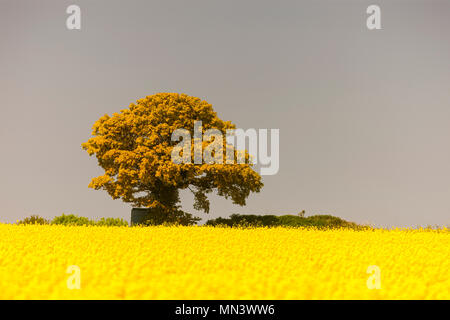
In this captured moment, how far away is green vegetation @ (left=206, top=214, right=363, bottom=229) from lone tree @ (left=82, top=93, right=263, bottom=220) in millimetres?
1282

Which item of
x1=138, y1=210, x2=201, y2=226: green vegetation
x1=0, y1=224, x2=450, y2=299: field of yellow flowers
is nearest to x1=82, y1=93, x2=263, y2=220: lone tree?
x1=138, y1=210, x2=201, y2=226: green vegetation

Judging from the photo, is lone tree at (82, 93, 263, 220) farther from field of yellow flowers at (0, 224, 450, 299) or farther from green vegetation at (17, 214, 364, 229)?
field of yellow flowers at (0, 224, 450, 299)

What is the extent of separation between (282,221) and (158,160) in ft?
27.6

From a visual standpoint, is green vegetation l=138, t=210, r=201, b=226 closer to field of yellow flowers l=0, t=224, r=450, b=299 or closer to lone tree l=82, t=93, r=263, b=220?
lone tree l=82, t=93, r=263, b=220

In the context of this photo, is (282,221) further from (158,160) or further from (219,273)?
(219,273)

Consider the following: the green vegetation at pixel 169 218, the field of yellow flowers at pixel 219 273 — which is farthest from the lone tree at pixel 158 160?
the field of yellow flowers at pixel 219 273

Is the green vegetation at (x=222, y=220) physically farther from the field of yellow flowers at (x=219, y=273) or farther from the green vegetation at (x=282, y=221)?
the field of yellow flowers at (x=219, y=273)

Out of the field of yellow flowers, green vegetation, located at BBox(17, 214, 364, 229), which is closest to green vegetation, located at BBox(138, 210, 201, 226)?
green vegetation, located at BBox(17, 214, 364, 229)

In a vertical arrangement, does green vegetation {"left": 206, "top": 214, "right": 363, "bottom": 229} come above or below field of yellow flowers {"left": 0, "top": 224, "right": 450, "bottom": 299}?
below

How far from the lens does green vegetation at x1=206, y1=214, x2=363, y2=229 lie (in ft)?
94.9

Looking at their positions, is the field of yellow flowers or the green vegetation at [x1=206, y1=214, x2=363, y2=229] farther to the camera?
the green vegetation at [x1=206, y1=214, x2=363, y2=229]

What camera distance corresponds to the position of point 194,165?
28484mm

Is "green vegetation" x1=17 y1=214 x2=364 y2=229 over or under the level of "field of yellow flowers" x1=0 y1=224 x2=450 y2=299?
under
